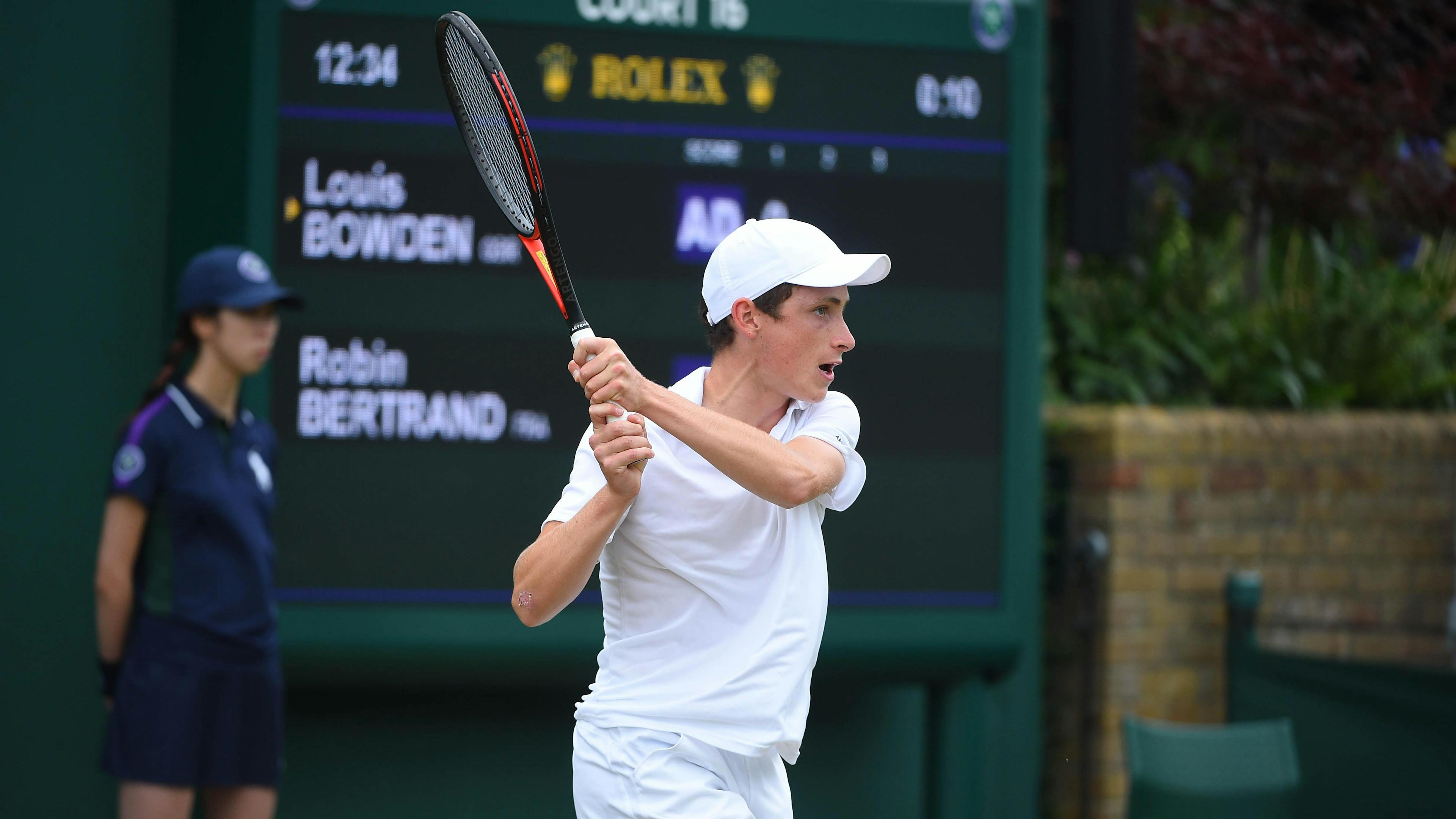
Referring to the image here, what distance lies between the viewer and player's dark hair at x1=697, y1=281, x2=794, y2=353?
2766mm

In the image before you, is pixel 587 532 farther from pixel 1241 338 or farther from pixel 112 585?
pixel 1241 338

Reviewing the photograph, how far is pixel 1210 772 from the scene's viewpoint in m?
4.62

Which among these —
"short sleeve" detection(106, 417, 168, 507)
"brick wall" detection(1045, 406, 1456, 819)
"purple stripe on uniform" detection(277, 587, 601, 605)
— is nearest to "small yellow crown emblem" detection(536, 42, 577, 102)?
"purple stripe on uniform" detection(277, 587, 601, 605)

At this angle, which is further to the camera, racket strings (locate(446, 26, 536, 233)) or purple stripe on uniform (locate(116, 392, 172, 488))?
purple stripe on uniform (locate(116, 392, 172, 488))

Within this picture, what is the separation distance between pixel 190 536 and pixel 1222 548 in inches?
138

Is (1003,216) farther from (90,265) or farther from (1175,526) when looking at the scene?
(90,265)

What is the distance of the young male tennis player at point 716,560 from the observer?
266 centimetres

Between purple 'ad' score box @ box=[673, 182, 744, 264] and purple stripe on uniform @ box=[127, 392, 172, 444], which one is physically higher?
purple 'ad' score box @ box=[673, 182, 744, 264]

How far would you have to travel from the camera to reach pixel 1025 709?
5.43 metres

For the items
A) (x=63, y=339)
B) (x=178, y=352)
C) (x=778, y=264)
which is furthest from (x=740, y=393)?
(x=63, y=339)

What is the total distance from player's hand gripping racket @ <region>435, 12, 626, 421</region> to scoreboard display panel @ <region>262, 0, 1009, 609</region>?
6.02 feet

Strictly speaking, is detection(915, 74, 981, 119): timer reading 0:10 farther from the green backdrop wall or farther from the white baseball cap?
the white baseball cap

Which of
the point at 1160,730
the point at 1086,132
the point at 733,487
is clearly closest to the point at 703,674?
the point at 733,487

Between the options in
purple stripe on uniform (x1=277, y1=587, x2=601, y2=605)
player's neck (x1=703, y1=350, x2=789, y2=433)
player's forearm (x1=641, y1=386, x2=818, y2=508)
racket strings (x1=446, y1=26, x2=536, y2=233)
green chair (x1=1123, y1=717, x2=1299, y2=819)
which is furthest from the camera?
purple stripe on uniform (x1=277, y1=587, x2=601, y2=605)
